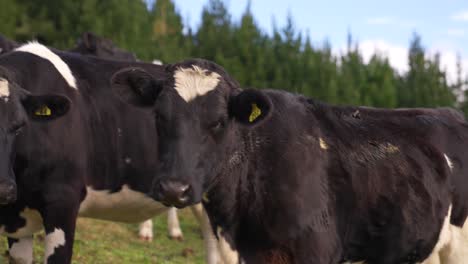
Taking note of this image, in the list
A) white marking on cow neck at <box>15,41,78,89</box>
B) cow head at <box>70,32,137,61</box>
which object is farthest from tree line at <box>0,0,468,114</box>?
white marking on cow neck at <box>15,41,78,89</box>

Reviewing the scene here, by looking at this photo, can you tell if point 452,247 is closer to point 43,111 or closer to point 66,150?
point 66,150

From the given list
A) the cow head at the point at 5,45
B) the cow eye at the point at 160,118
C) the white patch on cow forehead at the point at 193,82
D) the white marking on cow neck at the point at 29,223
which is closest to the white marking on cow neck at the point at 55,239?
the white marking on cow neck at the point at 29,223

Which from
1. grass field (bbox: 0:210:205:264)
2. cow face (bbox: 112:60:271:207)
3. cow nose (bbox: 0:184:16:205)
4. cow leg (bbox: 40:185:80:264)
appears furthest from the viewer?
grass field (bbox: 0:210:205:264)

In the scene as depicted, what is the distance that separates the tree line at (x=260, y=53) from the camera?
24.8 m

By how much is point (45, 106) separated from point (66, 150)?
0.53m

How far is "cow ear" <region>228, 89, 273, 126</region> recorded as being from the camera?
199 inches

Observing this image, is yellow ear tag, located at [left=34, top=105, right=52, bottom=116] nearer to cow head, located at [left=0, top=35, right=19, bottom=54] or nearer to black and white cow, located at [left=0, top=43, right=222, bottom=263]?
black and white cow, located at [left=0, top=43, right=222, bottom=263]

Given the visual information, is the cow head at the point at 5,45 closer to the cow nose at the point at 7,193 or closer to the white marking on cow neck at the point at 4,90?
the white marking on cow neck at the point at 4,90

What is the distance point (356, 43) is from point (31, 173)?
22813 millimetres

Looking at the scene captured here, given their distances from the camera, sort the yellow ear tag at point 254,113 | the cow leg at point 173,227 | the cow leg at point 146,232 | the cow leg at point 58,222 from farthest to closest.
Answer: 1. the cow leg at point 173,227
2. the cow leg at point 146,232
3. the cow leg at point 58,222
4. the yellow ear tag at point 254,113

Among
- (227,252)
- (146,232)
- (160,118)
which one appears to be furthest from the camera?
(146,232)

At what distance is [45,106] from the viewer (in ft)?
20.7

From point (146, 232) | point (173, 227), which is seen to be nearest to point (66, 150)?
point (146, 232)

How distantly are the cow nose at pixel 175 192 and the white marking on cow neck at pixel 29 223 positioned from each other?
2.22 m
